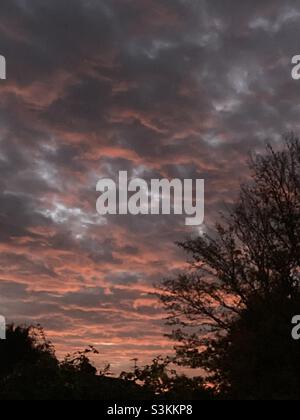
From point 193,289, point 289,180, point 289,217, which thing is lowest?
point 193,289

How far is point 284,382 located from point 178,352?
14.7m

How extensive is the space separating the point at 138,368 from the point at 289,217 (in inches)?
835

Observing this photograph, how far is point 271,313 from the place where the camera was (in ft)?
80.2

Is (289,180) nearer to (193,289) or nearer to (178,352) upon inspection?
(193,289)

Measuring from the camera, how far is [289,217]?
101 feet
